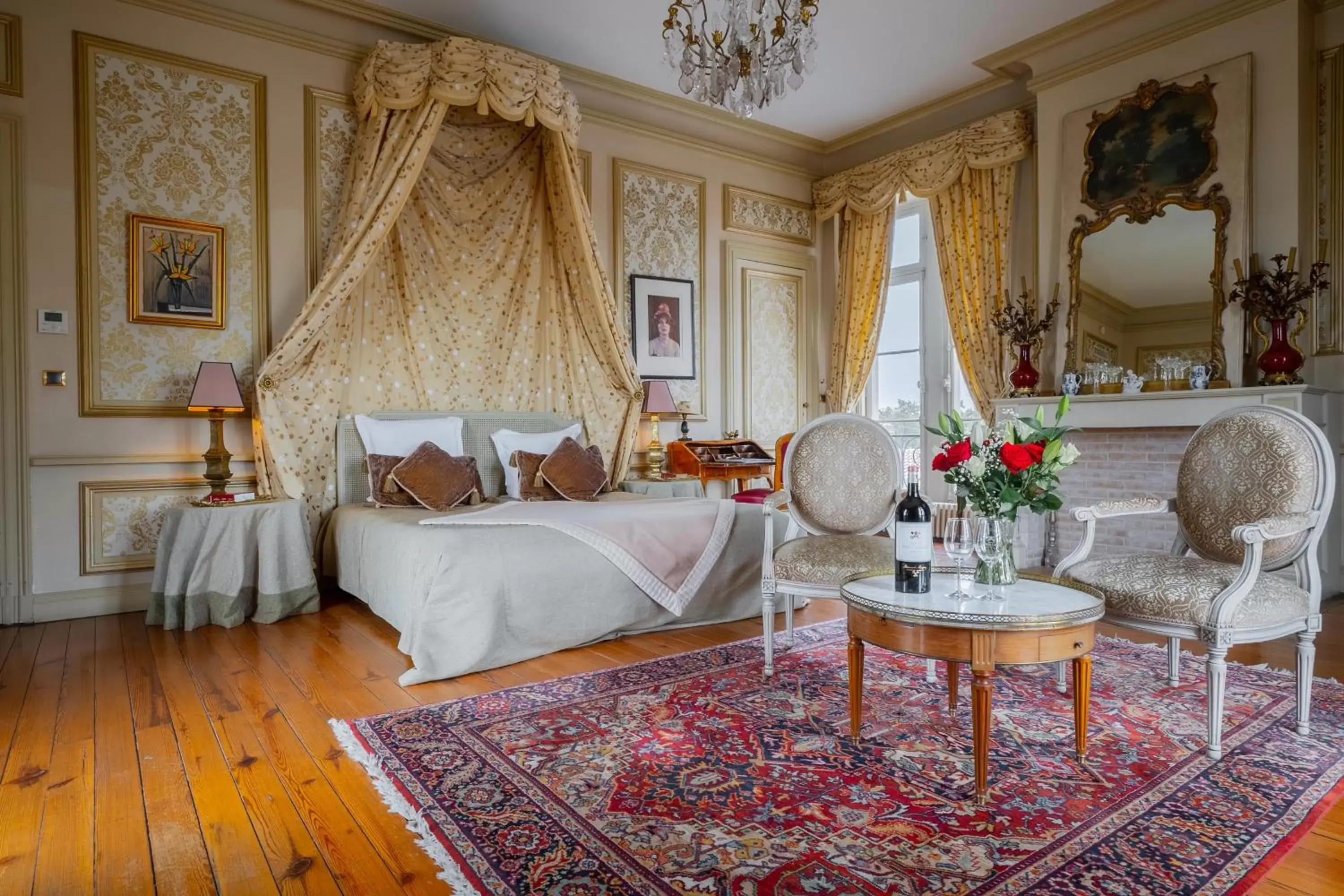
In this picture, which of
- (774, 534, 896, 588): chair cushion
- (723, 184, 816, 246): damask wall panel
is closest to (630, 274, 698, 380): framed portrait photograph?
(723, 184, 816, 246): damask wall panel

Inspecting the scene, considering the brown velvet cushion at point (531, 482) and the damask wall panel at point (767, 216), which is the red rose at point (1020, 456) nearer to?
the brown velvet cushion at point (531, 482)

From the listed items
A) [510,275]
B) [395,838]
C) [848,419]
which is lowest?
[395,838]

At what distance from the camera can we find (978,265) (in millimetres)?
5684

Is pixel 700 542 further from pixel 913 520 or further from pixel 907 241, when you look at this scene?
pixel 907 241

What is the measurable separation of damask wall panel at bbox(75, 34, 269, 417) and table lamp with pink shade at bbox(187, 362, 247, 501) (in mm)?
256

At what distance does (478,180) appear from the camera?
496 cm

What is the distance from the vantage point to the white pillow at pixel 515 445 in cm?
471

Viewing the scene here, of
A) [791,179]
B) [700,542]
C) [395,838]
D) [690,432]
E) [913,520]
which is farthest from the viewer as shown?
[791,179]

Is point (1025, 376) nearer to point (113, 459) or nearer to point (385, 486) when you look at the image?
point (385, 486)

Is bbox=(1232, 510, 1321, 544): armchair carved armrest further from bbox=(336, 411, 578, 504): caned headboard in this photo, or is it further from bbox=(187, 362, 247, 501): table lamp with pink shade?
bbox=(187, 362, 247, 501): table lamp with pink shade

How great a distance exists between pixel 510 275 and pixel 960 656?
3.98 meters

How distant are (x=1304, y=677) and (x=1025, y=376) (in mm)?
3070

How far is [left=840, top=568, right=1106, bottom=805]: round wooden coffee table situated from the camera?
193 cm

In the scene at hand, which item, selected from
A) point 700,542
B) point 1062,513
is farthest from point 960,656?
point 1062,513
